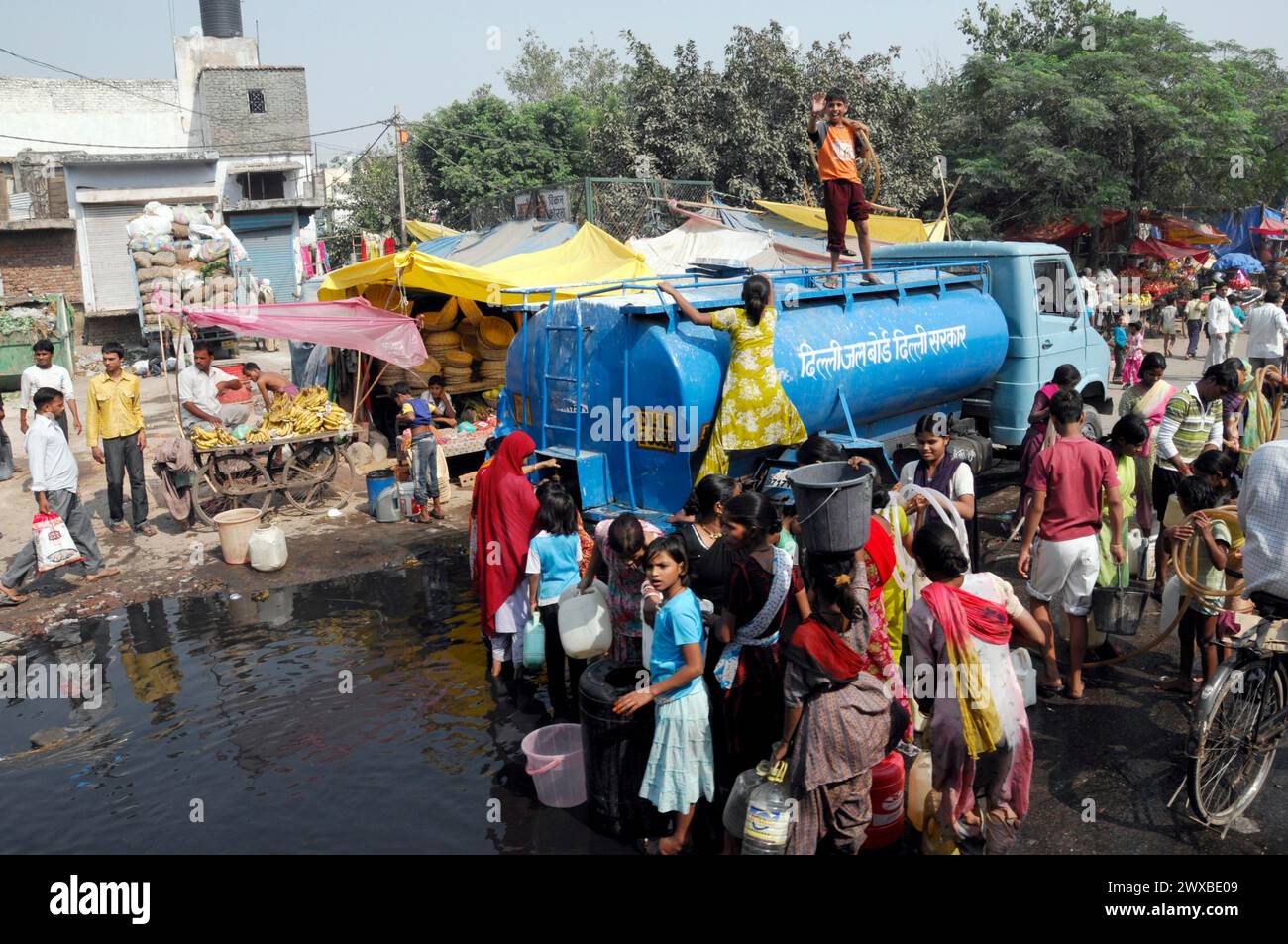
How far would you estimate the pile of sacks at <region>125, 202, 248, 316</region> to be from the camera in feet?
74.7

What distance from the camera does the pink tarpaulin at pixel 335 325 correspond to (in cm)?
1072

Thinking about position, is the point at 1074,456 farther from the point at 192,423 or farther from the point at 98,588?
→ the point at 192,423

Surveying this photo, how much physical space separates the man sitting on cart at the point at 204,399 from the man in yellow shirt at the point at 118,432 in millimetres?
611

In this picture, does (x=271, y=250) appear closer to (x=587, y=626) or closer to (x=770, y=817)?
(x=587, y=626)

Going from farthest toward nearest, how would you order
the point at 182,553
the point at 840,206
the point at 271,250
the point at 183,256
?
the point at 271,250 → the point at 183,256 → the point at 182,553 → the point at 840,206

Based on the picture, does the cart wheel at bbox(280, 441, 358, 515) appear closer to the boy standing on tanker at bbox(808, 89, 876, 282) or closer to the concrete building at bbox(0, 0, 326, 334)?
the boy standing on tanker at bbox(808, 89, 876, 282)

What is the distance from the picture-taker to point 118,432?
32.4ft

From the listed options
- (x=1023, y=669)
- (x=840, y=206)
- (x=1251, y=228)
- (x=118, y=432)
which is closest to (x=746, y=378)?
(x=1023, y=669)

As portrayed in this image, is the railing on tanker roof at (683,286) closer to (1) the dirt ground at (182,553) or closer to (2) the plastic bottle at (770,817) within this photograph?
(1) the dirt ground at (182,553)

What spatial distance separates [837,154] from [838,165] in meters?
0.12

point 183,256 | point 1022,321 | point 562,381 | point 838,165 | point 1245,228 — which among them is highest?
point 1245,228

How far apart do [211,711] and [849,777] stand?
14.6ft

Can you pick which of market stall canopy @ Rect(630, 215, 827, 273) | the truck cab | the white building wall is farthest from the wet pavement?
the white building wall

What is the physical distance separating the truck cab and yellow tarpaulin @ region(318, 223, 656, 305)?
4569 millimetres
